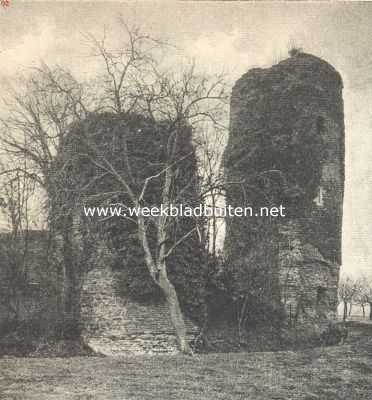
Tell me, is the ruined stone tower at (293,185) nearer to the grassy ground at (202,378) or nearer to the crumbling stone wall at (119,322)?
the crumbling stone wall at (119,322)

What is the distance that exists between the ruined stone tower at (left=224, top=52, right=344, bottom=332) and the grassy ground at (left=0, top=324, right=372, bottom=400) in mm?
7363

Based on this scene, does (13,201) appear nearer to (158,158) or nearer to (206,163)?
(158,158)

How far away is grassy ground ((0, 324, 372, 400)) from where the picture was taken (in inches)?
265

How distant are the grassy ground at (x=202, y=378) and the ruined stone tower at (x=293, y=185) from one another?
7.36m

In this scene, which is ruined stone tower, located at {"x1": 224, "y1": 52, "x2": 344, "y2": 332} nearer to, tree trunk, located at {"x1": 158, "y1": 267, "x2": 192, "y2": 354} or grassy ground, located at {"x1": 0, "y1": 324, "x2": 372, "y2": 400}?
tree trunk, located at {"x1": 158, "y1": 267, "x2": 192, "y2": 354}

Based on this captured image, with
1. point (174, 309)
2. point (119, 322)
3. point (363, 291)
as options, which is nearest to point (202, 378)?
point (174, 309)

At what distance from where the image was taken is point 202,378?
7.71m

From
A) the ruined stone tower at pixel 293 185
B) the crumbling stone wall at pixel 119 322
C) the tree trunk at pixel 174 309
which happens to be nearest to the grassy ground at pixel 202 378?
the tree trunk at pixel 174 309

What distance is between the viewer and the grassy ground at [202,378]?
22.1ft

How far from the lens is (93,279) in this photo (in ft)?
46.3

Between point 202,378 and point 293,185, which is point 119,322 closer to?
point 202,378

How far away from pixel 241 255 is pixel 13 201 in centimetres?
724

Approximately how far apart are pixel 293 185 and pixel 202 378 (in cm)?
1049

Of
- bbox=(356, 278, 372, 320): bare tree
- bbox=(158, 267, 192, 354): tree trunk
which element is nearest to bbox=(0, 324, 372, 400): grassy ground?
bbox=(158, 267, 192, 354): tree trunk
